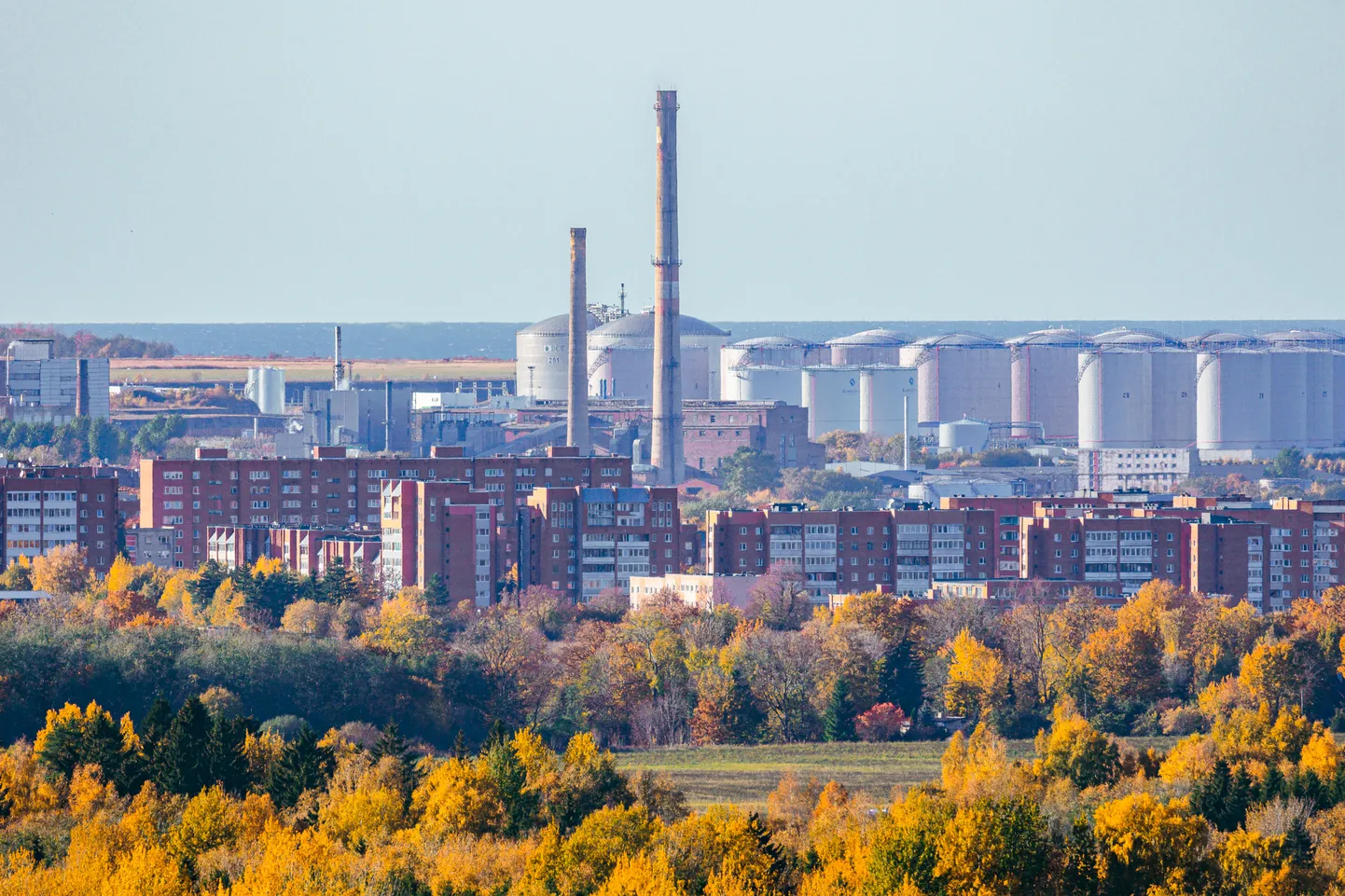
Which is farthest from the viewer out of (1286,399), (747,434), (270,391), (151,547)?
(270,391)

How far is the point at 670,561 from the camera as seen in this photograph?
62.0 m

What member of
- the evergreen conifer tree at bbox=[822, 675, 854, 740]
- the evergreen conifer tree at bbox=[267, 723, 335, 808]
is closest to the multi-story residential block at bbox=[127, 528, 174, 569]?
the evergreen conifer tree at bbox=[822, 675, 854, 740]

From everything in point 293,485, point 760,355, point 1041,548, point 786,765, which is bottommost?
point 786,765

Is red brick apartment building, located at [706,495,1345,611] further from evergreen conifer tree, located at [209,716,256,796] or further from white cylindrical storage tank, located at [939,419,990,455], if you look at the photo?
white cylindrical storage tank, located at [939,419,990,455]

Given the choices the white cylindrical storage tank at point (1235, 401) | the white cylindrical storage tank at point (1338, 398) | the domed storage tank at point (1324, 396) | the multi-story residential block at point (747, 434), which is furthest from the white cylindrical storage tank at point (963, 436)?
the white cylindrical storage tank at point (1338, 398)

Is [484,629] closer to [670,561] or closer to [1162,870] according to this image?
[670,561]

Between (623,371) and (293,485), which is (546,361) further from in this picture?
(293,485)

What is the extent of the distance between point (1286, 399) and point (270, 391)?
34.8m

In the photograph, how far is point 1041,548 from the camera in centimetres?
6069

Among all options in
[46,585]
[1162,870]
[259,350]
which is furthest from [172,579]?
[259,350]

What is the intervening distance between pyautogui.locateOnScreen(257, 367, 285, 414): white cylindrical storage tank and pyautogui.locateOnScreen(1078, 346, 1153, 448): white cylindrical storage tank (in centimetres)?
2769

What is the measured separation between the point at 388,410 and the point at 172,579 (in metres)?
45.9

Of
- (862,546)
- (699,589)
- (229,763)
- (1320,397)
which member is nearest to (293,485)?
(862,546)

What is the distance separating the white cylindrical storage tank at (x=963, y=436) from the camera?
103 metres
